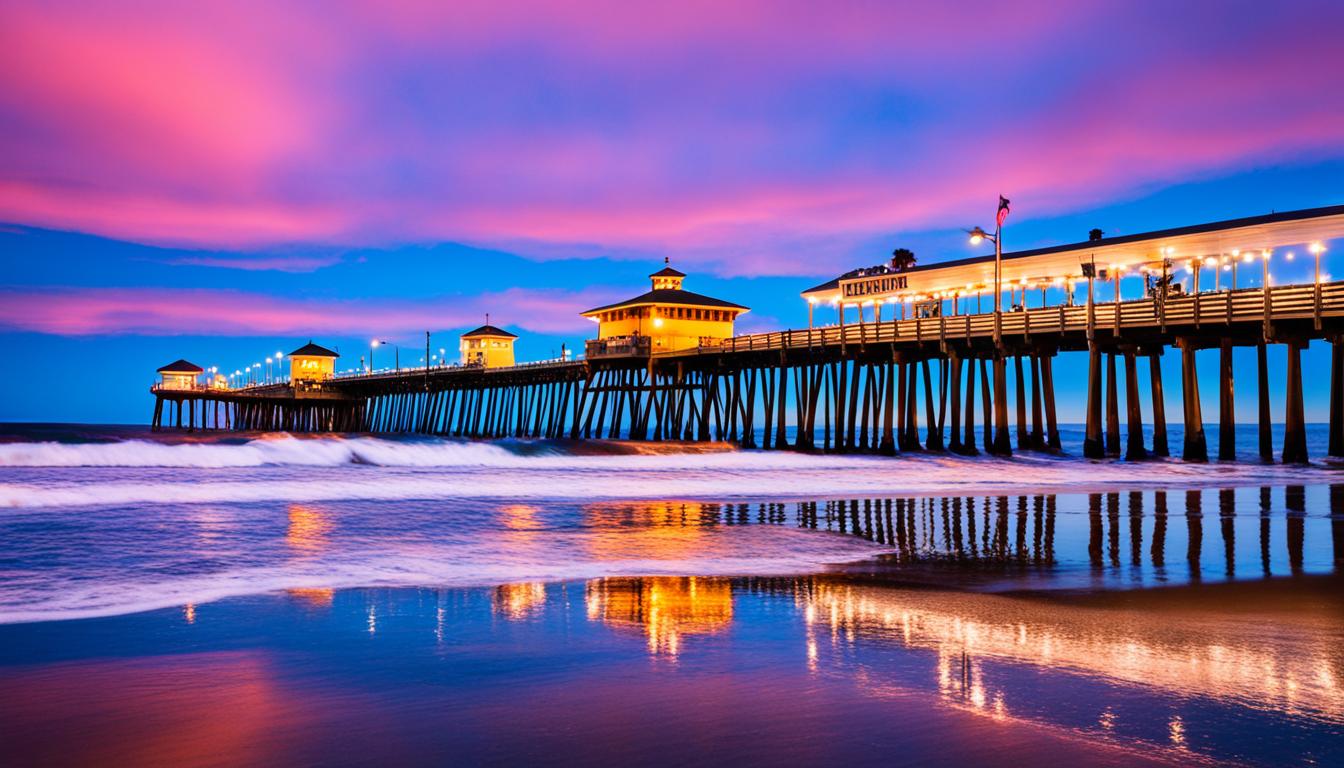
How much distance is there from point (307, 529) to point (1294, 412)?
97.3ft

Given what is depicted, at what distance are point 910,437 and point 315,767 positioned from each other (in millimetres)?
40527

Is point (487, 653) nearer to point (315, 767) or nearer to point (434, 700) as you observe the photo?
point (434, 700)

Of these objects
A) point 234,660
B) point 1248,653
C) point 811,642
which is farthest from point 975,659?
point 234,660

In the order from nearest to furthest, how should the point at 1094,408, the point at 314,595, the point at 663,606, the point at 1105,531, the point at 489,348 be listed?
the point at 663,606 < the point at 314,595 < the point at 1105,531 < the point at 1094,408 < the point at 489,348

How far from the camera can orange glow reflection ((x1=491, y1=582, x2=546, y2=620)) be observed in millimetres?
8023

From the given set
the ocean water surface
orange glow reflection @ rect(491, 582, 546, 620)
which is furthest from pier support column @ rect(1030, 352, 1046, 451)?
orange glow reflection @ rect(491, 582, 546, 620)

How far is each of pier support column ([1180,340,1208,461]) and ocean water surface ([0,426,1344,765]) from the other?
17.1m

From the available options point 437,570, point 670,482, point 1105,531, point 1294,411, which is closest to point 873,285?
point 1294,411

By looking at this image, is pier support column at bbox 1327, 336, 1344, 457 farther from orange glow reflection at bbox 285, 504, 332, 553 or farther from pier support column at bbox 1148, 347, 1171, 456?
orange glow reflection at bbox 285, 504, 332, 553

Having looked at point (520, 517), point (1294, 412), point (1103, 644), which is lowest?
point (1103, 644)

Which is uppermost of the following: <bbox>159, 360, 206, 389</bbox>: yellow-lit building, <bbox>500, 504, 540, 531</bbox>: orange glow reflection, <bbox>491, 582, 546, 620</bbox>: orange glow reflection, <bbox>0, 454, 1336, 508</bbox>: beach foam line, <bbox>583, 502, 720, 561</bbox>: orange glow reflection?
<bbox>159, 360, 206, 389</bbox>: yellow-lit building

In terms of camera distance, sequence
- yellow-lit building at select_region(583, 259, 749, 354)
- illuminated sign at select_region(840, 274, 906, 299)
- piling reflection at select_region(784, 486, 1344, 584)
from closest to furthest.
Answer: piling reflection at select_region(784, 486, 1344, 584) → illuminated sign at select_region(840, 274, 906, 299) → yellow-lit building at select_region(583, 259, 749, 354)

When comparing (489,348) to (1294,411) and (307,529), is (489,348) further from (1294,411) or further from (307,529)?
(307,529)

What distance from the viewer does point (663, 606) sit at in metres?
8.38
